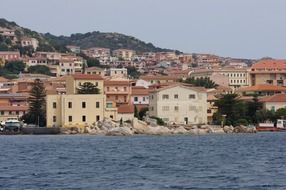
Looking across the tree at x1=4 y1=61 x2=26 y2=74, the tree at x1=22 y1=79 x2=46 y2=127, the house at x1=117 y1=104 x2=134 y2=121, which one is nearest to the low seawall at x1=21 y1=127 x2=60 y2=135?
the tree at x1=22 y1=79 x2=46 y2=127

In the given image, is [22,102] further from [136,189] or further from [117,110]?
[136,189]

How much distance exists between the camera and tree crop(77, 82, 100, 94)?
9806 centimetres

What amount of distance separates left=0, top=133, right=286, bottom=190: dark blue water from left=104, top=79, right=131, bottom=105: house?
5368 centimetres

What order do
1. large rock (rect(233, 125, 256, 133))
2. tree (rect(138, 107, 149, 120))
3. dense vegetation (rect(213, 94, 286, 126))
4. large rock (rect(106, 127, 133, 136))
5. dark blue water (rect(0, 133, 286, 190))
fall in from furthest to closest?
1. tree (rect(138, 107, 149, 120))
2. dense vegetation (rect(213, 94, 286, 126))
3. large rock (rect(233, 125, 256, 133))
4. large rock (rect(106, 127, 133, 136))
5. dark blue water (rect(0, 133, 286, 190))

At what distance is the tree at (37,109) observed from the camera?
318 feet

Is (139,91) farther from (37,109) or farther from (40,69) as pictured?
(40,69)

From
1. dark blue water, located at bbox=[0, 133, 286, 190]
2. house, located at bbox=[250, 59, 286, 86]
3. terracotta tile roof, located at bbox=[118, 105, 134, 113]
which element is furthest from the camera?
house, located at bbox=[250, 59, 286, 86]

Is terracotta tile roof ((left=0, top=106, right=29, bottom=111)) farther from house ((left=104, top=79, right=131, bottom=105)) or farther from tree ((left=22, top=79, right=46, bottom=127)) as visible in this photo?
house ((left=104, top=79, right=131, bottom=105))

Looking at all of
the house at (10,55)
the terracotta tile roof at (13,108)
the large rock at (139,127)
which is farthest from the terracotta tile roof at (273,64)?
the large rock at (139,127)

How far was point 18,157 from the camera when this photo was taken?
5128 centimetres

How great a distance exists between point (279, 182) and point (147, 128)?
56793mm

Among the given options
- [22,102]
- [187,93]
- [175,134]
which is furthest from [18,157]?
[22,102]

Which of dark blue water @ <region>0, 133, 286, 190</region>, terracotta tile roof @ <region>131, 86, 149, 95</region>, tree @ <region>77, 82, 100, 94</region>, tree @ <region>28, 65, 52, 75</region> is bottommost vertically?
dark blue water @ <region>0, 133, 286, 190</region>

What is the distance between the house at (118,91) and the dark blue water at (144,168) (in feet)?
176
